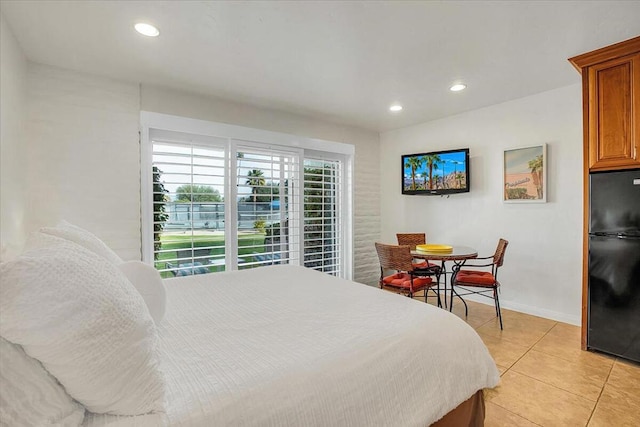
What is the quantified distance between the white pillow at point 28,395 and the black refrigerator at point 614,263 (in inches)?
128

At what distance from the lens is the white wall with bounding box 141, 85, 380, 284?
3152mm

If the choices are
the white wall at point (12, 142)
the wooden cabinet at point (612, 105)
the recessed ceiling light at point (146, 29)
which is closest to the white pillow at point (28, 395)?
the white wall at point (12, 142)

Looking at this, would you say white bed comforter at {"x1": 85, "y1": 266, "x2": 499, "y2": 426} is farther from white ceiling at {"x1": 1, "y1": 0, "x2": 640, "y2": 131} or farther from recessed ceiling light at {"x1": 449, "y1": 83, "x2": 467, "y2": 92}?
recessed ceiling light at {"x1": 449, "y1": 83, "x2": 467, "y2": 92}

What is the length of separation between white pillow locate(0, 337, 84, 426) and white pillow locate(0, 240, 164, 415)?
2 cm

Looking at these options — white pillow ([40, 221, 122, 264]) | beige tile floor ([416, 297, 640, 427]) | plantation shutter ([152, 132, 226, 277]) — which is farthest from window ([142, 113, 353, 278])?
beige tile floor ([416, 297, 640, 427])

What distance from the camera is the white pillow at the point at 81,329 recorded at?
2.25 feet

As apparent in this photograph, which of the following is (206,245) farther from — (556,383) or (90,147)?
(556,383)

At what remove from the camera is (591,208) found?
246 cm

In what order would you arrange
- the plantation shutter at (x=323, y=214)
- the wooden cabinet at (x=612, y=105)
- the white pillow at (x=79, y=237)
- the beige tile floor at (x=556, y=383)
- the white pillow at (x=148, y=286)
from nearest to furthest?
the white pillow at (x=79, y=237) < the white pillow at (x=148, y=286) < the beige tile floor at (x=556, y=383) < the wooden cabinet at (x=612, y=105) < the plantation shutter at (x=323, y=214)

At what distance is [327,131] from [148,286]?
340 cm

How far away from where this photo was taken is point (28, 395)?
0.69 meters

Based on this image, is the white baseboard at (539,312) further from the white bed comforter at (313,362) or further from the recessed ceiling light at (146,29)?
the recessed ceiling light at (146,29)

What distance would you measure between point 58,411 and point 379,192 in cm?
462

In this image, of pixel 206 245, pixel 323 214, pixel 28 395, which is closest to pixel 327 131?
pixel 323 214
